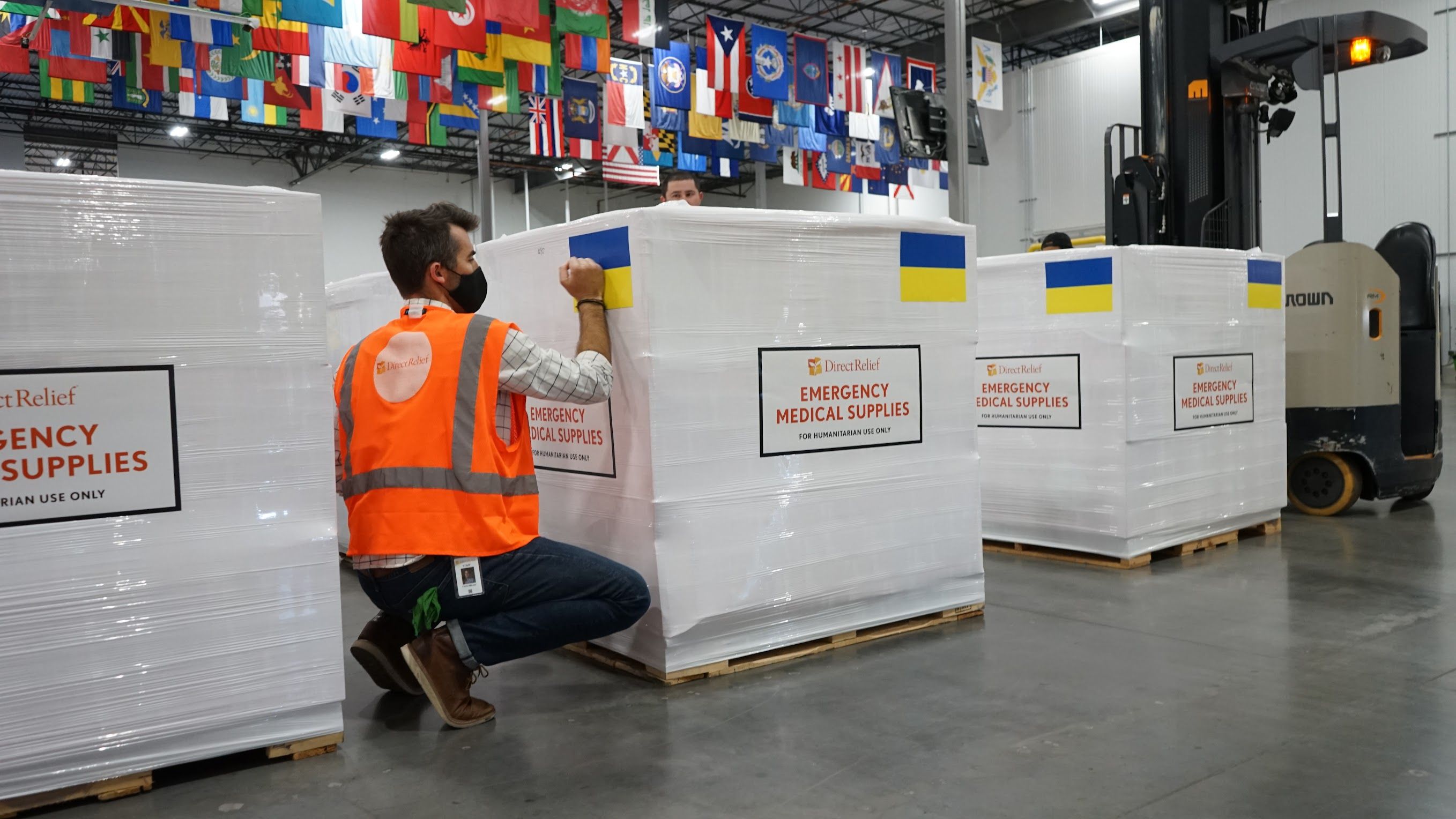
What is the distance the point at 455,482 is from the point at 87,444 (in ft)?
2.90

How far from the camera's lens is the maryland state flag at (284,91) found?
995 centimetres

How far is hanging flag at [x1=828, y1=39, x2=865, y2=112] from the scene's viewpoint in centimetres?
1312

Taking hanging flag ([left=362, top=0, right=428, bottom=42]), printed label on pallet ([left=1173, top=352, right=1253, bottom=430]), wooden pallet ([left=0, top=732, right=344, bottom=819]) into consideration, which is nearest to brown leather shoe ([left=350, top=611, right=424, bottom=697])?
wooden pallet ([left=0, top=732, right=344, bottom=819])

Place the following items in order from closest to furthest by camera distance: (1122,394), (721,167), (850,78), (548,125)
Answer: (1122,394)
(548,125)
(850,78)
(721,167)

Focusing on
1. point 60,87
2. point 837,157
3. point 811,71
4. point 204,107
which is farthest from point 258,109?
point 837,157

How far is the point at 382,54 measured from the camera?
31.8 ft

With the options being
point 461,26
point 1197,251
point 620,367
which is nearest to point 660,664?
point 620,367

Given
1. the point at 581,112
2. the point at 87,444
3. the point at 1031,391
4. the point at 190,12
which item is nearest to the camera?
the point at 87,444

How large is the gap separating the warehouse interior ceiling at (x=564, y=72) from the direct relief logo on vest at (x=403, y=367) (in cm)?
1152

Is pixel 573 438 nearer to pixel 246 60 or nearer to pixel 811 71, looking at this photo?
pixel 246 60

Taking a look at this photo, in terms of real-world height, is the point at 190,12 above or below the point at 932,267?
above

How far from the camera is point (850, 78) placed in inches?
520

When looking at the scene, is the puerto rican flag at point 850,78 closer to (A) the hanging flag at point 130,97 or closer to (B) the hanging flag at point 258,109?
(B) the hanging flag at point 258,109

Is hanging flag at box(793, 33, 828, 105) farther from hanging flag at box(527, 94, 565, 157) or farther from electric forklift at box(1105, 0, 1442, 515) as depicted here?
electric forklift at box(1105, 0, 1442, 515)
